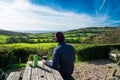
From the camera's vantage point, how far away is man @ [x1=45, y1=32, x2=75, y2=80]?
6.18m

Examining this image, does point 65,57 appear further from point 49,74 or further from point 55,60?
point 49,74

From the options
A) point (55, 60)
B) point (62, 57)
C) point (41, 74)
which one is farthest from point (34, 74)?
point (62, 57)

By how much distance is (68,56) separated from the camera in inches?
249

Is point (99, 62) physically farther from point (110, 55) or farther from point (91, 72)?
point (91, 72)

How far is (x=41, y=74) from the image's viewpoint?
5.80 metres

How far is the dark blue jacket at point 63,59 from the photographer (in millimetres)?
6172

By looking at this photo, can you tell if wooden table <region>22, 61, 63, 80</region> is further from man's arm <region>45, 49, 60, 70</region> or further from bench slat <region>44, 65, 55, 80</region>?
man's arm <region>45, 49, 60, 70</region>

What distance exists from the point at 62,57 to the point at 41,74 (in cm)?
69

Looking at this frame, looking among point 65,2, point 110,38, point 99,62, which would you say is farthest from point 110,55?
point 65,2

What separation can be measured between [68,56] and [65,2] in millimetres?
18369

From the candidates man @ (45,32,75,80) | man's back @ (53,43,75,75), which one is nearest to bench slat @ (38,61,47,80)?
man @ (45,32,75,80)

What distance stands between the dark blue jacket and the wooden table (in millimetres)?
185

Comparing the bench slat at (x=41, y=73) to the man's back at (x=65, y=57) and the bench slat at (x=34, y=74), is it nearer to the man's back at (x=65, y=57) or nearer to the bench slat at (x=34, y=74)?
the bench slat at (x=34, y=74)

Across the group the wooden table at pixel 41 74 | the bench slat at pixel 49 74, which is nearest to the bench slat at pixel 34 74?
the wooden table at pixel 41 74
